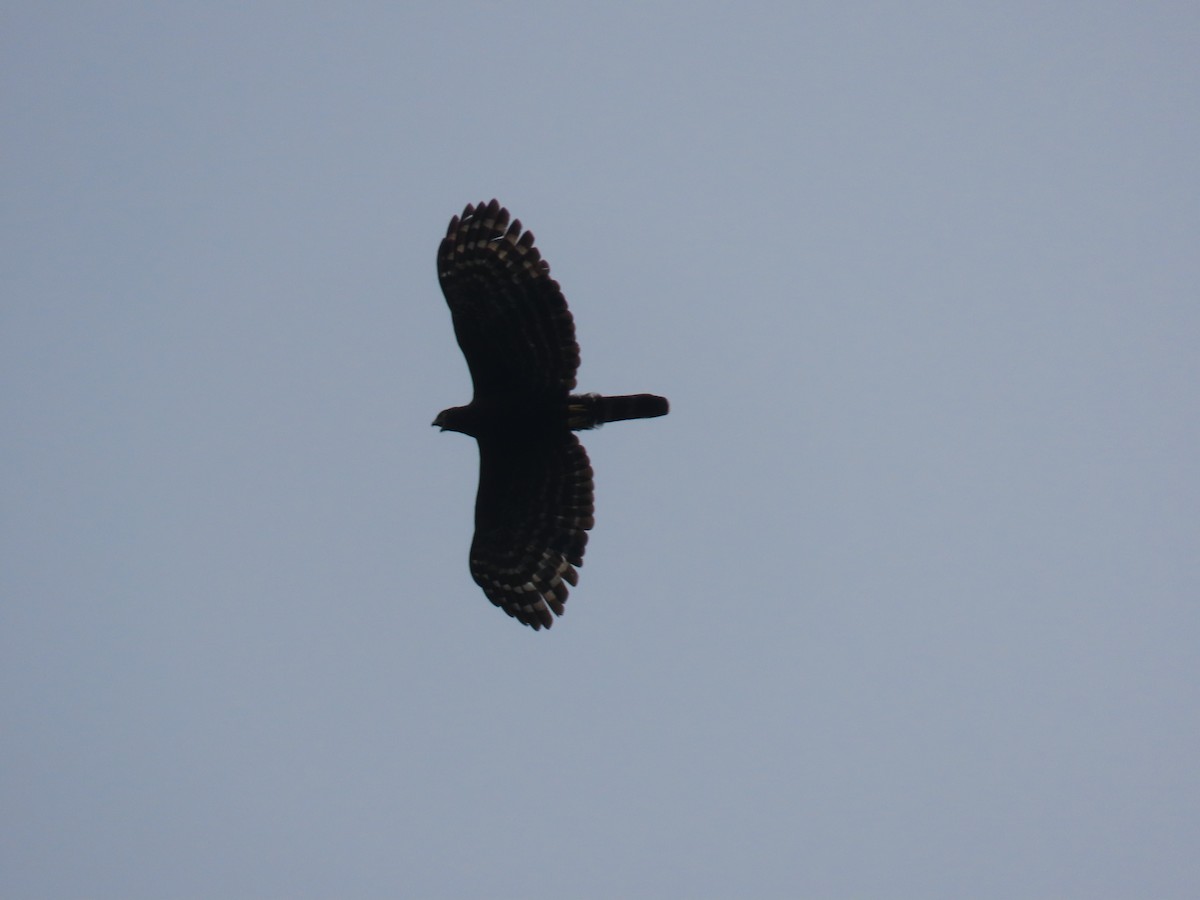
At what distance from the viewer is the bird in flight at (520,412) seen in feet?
51.8

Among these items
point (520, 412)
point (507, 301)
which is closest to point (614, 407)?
point (520, 412)

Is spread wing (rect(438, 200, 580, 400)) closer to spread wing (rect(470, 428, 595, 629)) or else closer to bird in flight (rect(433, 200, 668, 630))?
bird in flight (rect(433, 200, 668, 630))

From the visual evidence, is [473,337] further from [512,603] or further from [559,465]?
[512,603]

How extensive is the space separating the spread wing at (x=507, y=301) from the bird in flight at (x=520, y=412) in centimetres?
1

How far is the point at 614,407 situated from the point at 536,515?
1697 millimetres

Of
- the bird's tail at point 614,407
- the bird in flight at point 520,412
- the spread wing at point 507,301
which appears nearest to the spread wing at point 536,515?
the bird in flight at point 520,412

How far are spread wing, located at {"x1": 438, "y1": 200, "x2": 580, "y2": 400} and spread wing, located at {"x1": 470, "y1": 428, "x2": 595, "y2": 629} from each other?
845mm

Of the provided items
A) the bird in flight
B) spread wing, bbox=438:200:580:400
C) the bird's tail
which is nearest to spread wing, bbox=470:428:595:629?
the bird in flight

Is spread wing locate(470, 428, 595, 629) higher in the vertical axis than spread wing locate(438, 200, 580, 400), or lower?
lower

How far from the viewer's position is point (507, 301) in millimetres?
15797

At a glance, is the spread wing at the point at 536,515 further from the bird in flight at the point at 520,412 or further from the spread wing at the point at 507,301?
the spread wing at the point at 507,301

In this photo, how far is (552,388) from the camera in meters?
15.9

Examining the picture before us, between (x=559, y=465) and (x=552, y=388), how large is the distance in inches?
39.7

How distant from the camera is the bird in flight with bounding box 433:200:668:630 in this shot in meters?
15.8
